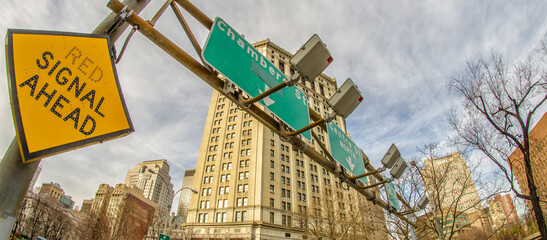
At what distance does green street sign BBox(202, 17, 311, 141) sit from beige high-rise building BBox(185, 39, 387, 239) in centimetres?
3723

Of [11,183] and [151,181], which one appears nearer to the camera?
[11,183]

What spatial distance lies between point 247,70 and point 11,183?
2845 millimetres

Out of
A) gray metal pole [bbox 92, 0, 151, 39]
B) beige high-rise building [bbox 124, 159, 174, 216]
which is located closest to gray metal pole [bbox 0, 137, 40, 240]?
gray metal pole [bbox 92, 0, 151, 39]

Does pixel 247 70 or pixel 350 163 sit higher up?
pixel 247 70

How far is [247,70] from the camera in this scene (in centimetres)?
385

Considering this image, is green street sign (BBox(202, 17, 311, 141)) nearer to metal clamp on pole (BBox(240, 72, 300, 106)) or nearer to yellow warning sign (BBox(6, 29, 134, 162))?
metal clamp on pole (BBox(240, 72, 300, 106))

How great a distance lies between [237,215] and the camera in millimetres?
44719

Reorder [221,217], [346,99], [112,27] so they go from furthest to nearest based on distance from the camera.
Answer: [221,217] < [346,99] < [112,27]

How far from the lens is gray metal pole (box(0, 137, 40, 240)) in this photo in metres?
1.67

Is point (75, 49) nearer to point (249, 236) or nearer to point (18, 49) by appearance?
point (18, 49)

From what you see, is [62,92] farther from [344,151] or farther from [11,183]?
[344,151]

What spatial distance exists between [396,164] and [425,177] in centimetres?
1123

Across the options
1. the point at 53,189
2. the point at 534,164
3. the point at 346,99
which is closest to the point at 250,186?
the point at 534,164

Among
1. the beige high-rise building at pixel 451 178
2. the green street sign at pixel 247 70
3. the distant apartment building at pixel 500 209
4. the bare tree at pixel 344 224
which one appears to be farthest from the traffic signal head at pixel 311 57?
the bare tree at pixel 344 224
